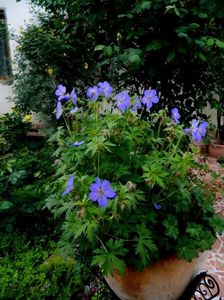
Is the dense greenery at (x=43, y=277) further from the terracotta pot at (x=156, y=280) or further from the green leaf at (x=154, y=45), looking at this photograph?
A: the green leaf at (x=154, y=45)

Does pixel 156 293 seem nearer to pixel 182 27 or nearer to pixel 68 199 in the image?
pixel 68 199

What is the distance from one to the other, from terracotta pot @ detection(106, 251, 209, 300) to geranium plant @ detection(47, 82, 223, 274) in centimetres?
5

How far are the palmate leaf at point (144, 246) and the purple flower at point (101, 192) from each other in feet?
0.69

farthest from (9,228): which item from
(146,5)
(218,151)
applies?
(218,151)

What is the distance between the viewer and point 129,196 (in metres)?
1.09

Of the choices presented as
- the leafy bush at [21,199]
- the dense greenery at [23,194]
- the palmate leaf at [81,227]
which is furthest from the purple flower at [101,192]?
the leafy bush at [21,199]

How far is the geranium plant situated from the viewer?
1.11m

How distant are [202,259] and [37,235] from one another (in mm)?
1554

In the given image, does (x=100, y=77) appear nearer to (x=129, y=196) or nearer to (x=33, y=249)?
(x=33, y=249)

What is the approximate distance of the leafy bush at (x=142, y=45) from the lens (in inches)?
77.7

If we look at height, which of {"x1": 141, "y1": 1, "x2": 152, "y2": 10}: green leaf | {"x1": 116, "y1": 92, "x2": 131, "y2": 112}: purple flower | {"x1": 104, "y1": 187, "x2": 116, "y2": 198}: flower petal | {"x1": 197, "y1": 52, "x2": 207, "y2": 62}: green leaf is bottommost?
{"x1": 104, "y1": 187, "x2": 116, "y2": 198}: flower petal

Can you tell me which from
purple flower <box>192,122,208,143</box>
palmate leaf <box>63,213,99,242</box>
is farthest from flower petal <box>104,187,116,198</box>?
purple flower <box>192,122,208,143</box>

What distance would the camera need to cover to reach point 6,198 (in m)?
2.54

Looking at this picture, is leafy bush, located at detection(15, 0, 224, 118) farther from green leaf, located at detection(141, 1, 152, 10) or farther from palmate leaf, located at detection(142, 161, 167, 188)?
Result: palmate leaf, located at detection(142, 161, 167, 188)
